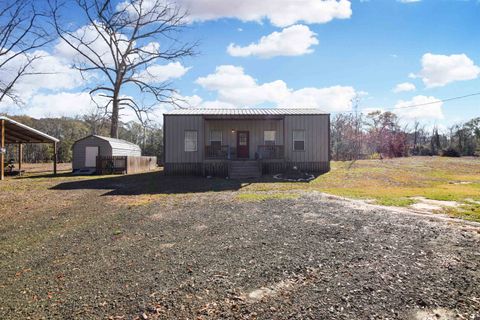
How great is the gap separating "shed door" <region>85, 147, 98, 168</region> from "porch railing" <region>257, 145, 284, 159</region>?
12.9 m

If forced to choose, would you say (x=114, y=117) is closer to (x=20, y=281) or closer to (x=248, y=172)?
(x=248, y=172)

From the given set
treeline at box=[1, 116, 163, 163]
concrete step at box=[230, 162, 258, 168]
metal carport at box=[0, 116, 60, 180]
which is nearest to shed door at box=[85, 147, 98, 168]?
metal carport at box=[0, 116, 60, 180]

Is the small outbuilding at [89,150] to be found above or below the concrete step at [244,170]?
above

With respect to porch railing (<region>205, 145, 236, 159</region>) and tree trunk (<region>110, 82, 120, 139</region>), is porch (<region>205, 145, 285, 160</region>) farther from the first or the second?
tree trunk (<region>110, 82, 120, 139</region>)

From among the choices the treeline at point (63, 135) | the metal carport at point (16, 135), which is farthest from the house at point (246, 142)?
the treeline at point (63, 135)

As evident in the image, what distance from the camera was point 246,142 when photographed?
61.8ft

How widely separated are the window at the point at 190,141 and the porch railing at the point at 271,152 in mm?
4170

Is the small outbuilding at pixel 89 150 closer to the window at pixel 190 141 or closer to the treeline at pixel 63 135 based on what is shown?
the treeline at pixel 63 135

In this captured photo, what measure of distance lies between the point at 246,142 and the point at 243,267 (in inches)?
587

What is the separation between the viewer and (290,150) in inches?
715

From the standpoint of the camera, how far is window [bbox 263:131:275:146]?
61.4 feet

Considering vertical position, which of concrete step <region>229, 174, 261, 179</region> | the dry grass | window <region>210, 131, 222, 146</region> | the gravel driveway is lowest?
the gravel driveway

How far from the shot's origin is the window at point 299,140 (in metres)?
18.2

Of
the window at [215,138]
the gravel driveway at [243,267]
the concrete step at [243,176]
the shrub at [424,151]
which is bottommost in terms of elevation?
the gravel driveway at [243,267]
